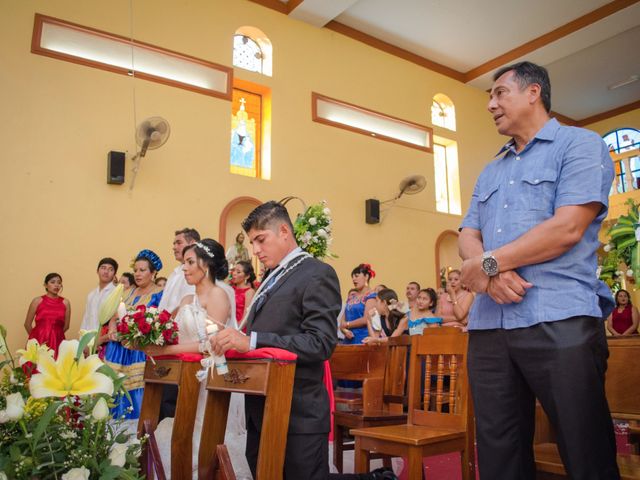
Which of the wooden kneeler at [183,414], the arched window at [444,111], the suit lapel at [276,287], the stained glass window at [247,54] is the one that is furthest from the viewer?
the arched window at [444,111]

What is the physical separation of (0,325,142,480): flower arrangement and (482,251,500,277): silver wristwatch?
1034 millimetres

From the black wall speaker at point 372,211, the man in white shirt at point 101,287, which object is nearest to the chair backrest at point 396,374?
the man in white shirt at point 101,287

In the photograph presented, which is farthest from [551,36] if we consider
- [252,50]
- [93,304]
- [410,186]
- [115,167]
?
[93,304]

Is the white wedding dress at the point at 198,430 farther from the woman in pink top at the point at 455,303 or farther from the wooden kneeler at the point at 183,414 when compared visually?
the woman in pink top at the point at 455,303

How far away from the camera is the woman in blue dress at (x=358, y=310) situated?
6.20 meters

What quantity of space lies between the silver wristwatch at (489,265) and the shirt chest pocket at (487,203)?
0.59 feet

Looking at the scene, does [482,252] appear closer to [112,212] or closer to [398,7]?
[112,212]

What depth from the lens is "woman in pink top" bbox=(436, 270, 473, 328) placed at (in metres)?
5.32

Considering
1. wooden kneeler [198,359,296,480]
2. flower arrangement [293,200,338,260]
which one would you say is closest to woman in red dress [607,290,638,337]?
flower arrangement [293,200,338,260]

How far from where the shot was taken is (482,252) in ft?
5.71

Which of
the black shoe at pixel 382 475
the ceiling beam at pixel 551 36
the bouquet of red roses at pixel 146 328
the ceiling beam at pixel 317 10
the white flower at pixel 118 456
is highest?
the ceiling beam at pixel 551 36

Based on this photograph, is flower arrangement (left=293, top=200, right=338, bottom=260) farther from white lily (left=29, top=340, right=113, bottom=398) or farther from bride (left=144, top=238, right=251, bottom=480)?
white lily (left=29, top=340, right=113, bottom=398)

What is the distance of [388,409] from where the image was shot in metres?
3.52

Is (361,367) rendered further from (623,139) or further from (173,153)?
(623,139)
